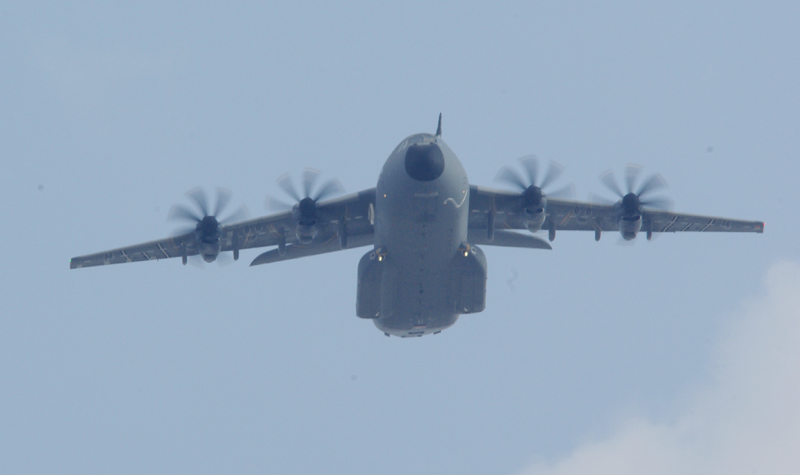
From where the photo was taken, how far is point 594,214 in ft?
121

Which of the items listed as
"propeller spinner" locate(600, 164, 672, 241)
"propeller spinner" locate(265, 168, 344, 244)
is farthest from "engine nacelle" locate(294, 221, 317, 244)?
"propeller spinner" locate(600, 164, 672, 241)

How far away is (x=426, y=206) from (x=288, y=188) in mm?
6155

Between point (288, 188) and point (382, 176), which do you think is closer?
point (382, 176)

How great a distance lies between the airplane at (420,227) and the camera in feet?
101

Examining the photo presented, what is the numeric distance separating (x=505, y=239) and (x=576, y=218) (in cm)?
320

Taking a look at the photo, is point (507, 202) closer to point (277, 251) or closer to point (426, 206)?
point (426, 206)

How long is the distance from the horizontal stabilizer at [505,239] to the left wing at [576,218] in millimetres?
219

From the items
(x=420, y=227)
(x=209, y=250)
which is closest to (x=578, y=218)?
(x=420, y=227)

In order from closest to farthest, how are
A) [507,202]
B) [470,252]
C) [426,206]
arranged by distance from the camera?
1. [426,206]
2. [470,252]
3. [507,202]

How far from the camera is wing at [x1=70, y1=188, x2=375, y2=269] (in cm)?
3509

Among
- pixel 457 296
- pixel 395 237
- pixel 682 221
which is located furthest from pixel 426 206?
pixel 682 221

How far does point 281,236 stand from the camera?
36.5 meters

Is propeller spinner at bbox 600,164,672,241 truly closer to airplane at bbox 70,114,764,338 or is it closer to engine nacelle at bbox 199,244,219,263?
airplane at bbox 70,114,764,338

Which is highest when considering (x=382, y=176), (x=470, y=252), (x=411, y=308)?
(x=382, y=176)
